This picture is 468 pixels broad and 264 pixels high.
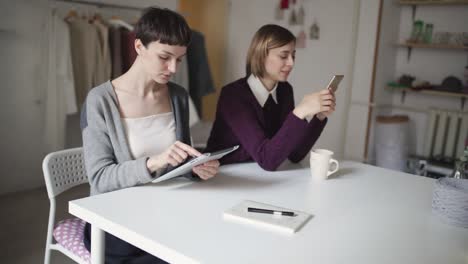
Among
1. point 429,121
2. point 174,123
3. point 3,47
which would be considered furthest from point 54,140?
point 429,121

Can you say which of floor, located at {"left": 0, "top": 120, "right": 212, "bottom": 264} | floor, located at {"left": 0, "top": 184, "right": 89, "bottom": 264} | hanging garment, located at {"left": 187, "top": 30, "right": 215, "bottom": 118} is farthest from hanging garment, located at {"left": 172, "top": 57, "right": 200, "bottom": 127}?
floor, located at {"left": 0, "top": 184, "right": 89, "bottom": 264}

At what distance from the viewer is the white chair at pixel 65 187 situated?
4.51ft

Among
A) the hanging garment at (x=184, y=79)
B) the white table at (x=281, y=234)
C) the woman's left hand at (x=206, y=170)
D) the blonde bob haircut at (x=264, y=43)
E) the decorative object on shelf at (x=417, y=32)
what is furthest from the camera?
the hanging garment at (x=184, y=79)

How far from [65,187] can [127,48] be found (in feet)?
6.16

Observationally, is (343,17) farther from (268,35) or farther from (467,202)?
(467,202)

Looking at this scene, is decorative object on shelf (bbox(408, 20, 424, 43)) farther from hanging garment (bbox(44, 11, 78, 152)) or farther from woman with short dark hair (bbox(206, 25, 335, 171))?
hanging garment (bbox(44, 11, 78, 152))

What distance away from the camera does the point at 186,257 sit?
0.82 m

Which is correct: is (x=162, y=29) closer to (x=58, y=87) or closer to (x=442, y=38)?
(x=58, y=87)

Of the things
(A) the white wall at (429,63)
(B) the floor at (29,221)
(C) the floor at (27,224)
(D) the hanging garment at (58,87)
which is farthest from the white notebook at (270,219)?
(A) the white wall at (429,63)

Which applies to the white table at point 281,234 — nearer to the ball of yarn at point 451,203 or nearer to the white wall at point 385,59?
the ball of yarn at point 451,203

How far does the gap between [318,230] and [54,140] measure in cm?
250

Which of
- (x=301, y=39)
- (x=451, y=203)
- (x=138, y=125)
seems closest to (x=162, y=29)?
(x=138, y=125)

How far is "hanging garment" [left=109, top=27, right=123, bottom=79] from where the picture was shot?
10.2 ft

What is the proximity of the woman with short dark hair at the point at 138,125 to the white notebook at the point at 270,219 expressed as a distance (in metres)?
0.23
